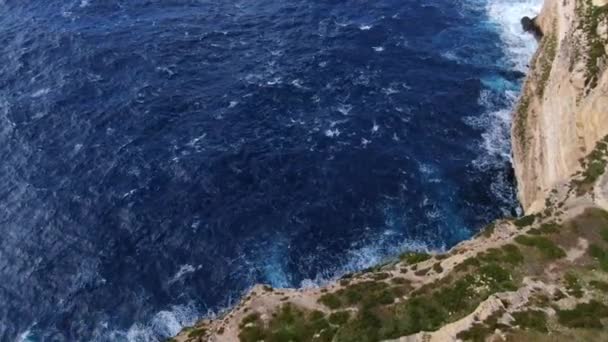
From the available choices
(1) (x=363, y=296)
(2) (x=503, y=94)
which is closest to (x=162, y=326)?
(1) (x=363, y=296)

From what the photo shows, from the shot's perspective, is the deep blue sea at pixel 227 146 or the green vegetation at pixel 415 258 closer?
the green vegetation at pixel 415 258

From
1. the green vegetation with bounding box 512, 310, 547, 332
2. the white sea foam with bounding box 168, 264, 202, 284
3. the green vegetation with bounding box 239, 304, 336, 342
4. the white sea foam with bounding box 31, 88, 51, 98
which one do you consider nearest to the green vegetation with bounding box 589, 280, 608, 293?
the green vegetation with bounding box 512, 310, 547, 332

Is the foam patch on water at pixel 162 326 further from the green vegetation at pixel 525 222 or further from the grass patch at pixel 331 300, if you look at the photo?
the green vegetation at pixel 525 222

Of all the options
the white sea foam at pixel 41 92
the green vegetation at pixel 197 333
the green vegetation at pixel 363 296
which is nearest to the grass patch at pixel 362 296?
the green vegetation at pixel 363 296

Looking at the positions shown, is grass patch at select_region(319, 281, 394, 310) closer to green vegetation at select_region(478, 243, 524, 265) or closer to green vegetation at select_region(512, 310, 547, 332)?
green vegetation at select_region(478, 243, 524, 265)

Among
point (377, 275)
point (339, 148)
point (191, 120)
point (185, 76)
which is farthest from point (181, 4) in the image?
point (377, 275)

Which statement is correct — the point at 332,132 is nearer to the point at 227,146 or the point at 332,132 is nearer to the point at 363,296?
the point at 227,146

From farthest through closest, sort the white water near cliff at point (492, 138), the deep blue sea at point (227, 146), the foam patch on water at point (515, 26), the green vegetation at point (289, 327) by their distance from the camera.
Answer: the foam patch on water at point (515, 26) < the deep blue sea at point (227, 146) < the white water near cliff at point (492, 138) < the green vegetation at point (289, 327)
